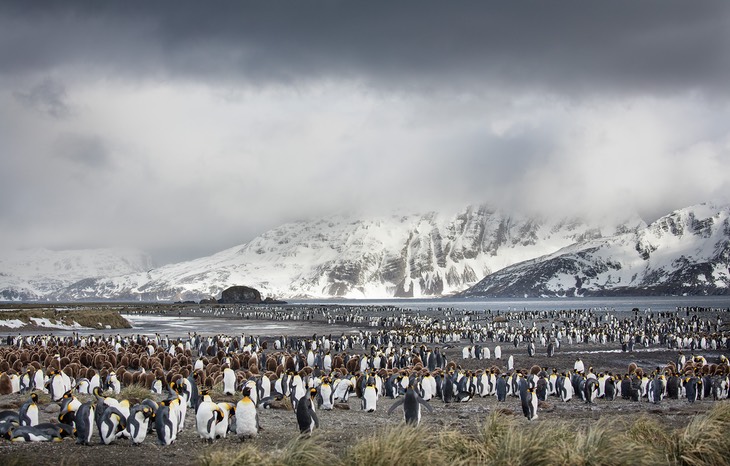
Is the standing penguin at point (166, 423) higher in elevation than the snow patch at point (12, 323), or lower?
higher

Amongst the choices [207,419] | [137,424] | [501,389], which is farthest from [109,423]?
[501,389]

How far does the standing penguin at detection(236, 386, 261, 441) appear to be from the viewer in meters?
13.2

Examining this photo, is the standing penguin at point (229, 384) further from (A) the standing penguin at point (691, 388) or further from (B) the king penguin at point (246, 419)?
(A) the standing penguin at point (691, 388)

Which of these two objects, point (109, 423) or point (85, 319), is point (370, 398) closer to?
point (109, 423)

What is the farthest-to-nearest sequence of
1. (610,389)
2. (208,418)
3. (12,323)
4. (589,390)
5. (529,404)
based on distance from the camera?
(12,323)
(610,389)
(589,390)
(529,404)
(208,418)

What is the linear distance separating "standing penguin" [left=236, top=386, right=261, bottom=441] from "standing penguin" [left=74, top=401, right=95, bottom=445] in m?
2.86

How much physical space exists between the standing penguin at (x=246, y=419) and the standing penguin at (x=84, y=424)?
286cm

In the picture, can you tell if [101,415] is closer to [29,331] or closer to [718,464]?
[718,464]

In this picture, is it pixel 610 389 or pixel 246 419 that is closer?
pixel 246 419

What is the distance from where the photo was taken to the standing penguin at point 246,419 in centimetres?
1318

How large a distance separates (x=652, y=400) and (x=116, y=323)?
63.2 m

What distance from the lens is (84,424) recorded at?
1229 centimetres

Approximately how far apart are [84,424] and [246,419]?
3125 mm

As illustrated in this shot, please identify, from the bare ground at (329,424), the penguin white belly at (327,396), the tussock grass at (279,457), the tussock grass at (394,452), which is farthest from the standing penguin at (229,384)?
the tussock grass at (394,452)
